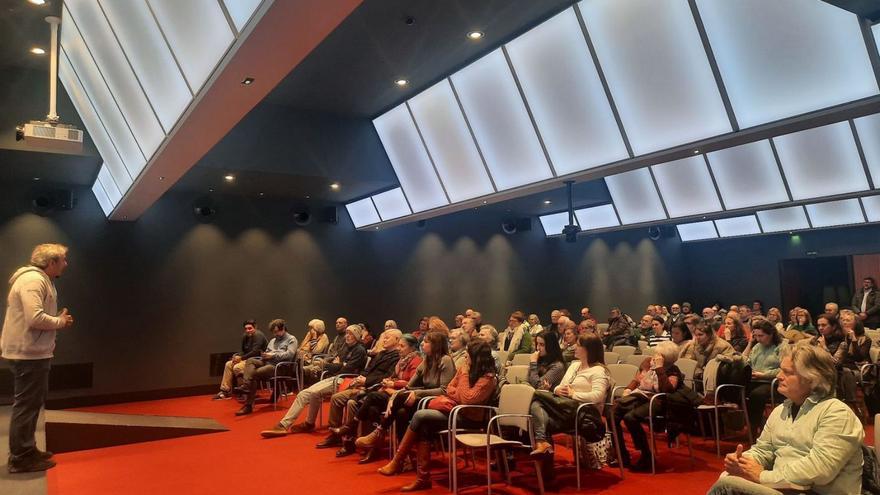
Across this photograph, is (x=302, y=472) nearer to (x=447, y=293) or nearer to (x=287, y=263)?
(x=287, y=263)

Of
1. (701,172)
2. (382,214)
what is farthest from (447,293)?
(701,172)

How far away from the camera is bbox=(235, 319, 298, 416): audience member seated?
836cm

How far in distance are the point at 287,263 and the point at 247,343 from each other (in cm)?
220

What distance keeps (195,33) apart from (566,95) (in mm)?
4399

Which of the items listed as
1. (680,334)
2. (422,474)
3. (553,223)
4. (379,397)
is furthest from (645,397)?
(553,223)

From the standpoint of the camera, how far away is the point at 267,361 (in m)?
8.82

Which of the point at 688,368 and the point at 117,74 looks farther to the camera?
the point at 117,74

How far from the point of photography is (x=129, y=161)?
24.5ft

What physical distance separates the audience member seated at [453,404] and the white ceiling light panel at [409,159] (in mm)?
5245

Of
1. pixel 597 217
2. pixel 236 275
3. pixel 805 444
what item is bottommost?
pixel 805 444

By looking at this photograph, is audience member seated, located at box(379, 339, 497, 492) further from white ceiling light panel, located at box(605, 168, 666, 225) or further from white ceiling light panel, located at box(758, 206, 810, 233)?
white ceiling light panel, located at box(758, 206, 810, 233)

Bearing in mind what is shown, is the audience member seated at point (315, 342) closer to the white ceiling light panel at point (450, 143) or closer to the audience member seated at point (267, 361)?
the audience member seated at point (267, 361)

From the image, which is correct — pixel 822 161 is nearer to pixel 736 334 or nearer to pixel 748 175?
pixel 748 175

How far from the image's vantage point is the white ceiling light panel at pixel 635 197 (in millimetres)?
11930
